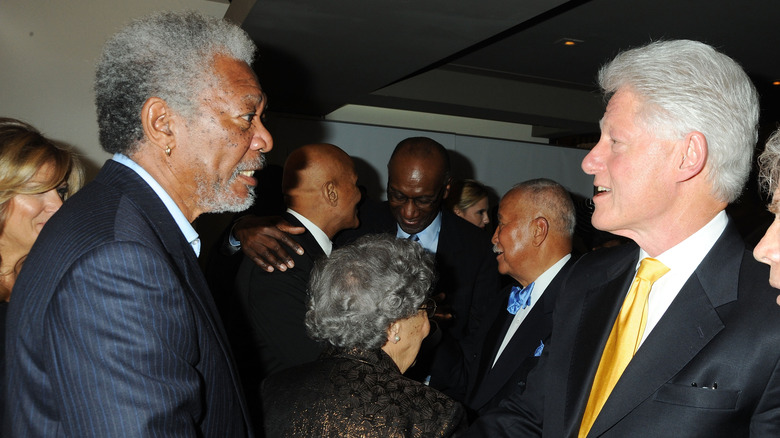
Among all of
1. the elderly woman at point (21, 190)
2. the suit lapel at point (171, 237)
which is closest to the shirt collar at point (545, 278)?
the suit lapel at point (171, 237)

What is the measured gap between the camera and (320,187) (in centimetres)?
264

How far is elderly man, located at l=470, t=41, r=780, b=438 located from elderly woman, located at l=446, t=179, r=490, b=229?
298 centimetres

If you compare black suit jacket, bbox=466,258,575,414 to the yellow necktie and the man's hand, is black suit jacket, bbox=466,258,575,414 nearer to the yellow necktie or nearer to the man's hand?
the yellow necktie

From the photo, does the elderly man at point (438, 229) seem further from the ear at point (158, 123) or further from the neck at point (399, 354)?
the ear at point (158, 123)

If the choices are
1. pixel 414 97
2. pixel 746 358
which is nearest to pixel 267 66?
pixel 414 97

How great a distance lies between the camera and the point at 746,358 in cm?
112

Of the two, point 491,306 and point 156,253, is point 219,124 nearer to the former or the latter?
point 156,253

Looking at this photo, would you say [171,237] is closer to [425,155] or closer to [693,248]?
[693,248]

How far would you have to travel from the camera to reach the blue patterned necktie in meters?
2.57

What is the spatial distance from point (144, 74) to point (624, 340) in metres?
1.28

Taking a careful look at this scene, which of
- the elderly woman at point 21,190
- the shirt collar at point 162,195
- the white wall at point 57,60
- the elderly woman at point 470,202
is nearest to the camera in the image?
the shirt collar at point 162,195

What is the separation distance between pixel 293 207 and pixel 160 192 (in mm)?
1411

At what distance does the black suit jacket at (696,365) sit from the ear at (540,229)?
1.10 meters

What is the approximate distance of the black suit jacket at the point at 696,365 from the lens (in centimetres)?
110
